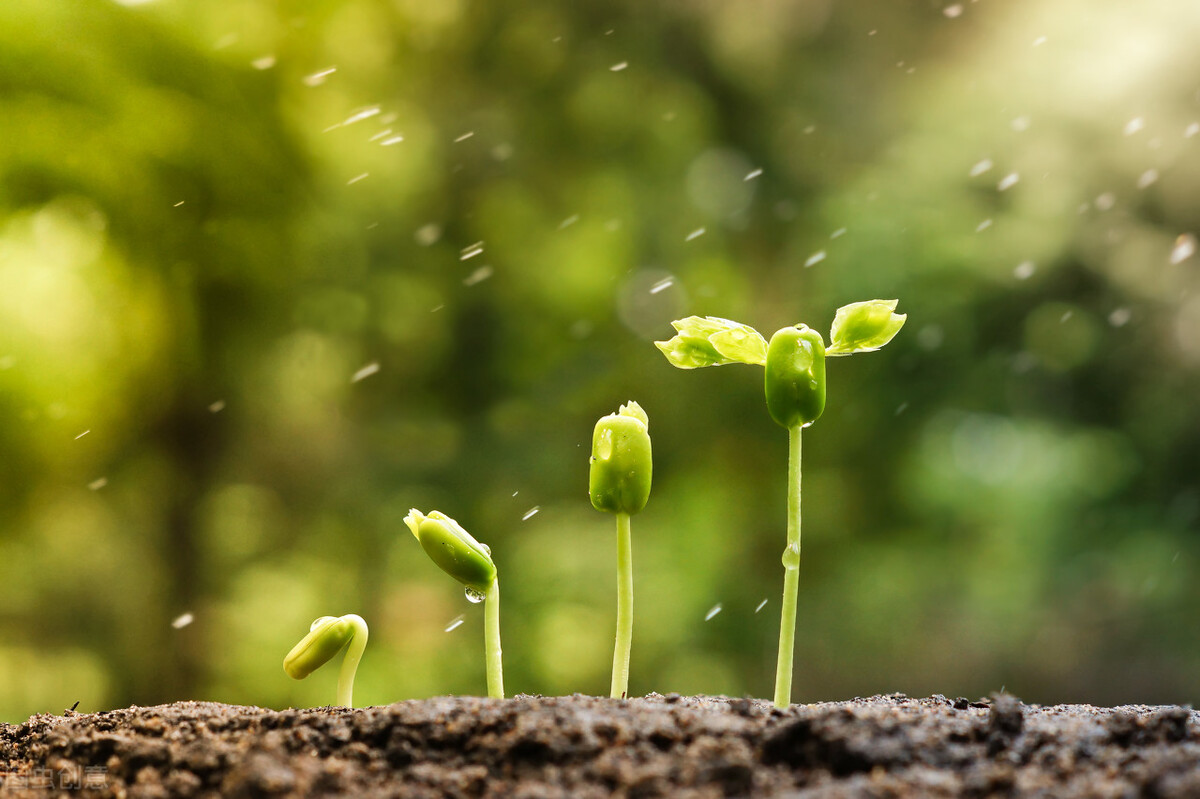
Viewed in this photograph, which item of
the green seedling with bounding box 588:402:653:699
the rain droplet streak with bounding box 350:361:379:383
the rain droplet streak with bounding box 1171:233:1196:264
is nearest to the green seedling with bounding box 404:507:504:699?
the green seedling with bounding box 588:402:653:699

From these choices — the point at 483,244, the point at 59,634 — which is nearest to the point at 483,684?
the point at 59,634

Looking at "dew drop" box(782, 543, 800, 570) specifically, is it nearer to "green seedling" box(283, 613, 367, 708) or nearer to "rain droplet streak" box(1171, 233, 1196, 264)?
"green seedling" box(283, 613, 367, 708)

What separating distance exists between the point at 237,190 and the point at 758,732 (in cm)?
261

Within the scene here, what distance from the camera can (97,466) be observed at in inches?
105

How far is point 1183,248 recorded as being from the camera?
9.50 ft

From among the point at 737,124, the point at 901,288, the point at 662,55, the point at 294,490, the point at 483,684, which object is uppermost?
the point at 662,55

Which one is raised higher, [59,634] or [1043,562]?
[1043,562]

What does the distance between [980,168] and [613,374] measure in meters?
1.40

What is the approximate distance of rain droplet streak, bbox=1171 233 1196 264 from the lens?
9.50 feet

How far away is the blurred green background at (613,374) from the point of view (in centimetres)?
266

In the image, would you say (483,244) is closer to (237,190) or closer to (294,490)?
(237,190)

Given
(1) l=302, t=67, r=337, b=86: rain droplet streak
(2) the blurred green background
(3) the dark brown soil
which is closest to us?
(3) the dark brown soil

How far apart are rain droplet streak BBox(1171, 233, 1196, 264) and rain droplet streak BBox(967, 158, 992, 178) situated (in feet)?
2.25

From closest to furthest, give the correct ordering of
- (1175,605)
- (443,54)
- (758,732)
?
1. (758,732)
2. (1175,605)
3. (443,54)
